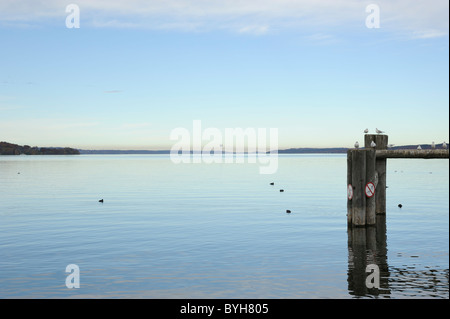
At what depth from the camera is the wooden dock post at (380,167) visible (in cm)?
2500

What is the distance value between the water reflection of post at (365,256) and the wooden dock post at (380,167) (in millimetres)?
700

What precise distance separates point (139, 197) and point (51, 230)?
72.2 feet

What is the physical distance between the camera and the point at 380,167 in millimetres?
25375

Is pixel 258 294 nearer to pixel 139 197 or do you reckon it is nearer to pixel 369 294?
pixel 369 294

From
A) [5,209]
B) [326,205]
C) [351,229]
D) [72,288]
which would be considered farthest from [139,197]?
[72,288]

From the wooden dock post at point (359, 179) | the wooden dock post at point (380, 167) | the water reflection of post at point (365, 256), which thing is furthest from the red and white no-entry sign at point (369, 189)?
the wooden dock post at point (380, 167)

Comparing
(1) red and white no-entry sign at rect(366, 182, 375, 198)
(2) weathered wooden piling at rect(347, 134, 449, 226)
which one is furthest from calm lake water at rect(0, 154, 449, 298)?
(1) red and white no-entry sign at rect(366, 182, 375, 198)

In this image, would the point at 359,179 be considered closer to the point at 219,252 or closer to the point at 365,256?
the point at 365,256

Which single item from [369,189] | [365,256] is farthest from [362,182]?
[365,256]

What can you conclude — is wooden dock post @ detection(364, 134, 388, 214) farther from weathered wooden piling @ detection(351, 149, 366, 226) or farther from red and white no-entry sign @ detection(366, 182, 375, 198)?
red and white no-entry sign @ detection(366, 182, 375, 198)

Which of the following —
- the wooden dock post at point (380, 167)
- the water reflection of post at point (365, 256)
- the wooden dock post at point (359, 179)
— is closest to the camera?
the water reflection of post at point (365, 256)

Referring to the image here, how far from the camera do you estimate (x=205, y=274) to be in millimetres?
17828

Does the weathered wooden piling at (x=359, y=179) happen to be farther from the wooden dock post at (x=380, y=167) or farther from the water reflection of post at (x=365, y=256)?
the wooden dock post at (x=380, y=167)
